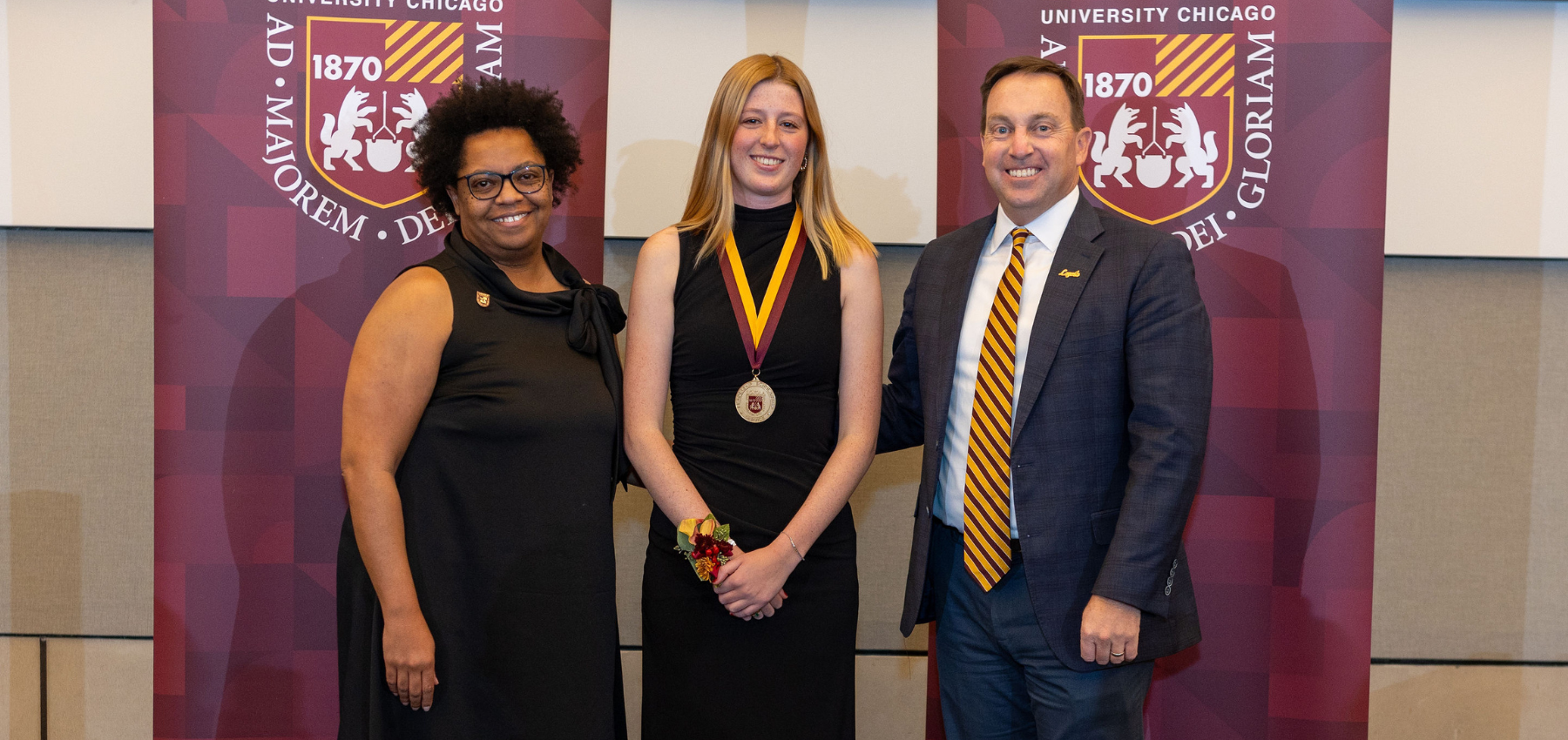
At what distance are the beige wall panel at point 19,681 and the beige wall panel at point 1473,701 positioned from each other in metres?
4.78

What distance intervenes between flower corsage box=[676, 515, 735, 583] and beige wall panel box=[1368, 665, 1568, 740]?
109 inches

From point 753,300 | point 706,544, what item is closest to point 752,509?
point 706,544

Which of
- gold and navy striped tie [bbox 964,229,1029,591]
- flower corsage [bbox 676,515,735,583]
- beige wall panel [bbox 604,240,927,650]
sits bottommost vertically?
beige wall panel [bbox 604,240,927,650]

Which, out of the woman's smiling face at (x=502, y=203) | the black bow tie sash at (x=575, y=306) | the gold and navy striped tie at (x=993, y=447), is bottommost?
the gold and navy striped tie at (x=993, y=447)

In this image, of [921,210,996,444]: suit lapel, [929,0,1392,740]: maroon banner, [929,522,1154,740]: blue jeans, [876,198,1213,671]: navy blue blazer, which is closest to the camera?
[876,198,1213,671]: navy blue blazer

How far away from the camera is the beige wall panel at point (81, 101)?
337cm

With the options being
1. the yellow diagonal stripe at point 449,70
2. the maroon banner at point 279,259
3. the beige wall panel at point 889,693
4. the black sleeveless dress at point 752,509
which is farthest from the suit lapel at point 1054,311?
the beige wall panel at point 889,693

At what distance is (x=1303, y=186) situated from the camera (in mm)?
2672

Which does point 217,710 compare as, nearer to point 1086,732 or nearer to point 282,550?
point 282,550

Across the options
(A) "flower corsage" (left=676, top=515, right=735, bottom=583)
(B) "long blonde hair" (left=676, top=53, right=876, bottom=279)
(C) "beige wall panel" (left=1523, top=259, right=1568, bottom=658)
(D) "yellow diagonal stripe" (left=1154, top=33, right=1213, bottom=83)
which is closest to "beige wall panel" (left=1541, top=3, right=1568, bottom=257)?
(C) "beige wall panel" (left=1523, top=259, right=1568, bottom=658)

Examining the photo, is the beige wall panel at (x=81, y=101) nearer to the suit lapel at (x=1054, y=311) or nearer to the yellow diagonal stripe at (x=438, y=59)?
the yellow diagonal stripe at (x=438, y=59)

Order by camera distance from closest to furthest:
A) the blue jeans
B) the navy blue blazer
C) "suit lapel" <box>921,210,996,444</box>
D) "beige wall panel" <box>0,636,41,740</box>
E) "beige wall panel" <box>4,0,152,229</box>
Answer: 1. the navy blue blazer
2. the blue jeans
3. "suit lapel" <box>921,210,996,444</box>
4. "beige wall panel" <box>4,0,152,229</box>
5. "beige wall panel" <box>0,636,41,740</box>

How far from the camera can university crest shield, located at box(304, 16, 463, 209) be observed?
8.88ft

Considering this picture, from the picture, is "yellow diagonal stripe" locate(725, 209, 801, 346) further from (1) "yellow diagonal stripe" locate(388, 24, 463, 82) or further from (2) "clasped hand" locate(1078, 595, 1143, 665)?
(1) "yellow diagonal stripe" locate(388, 24, 463, 82)
